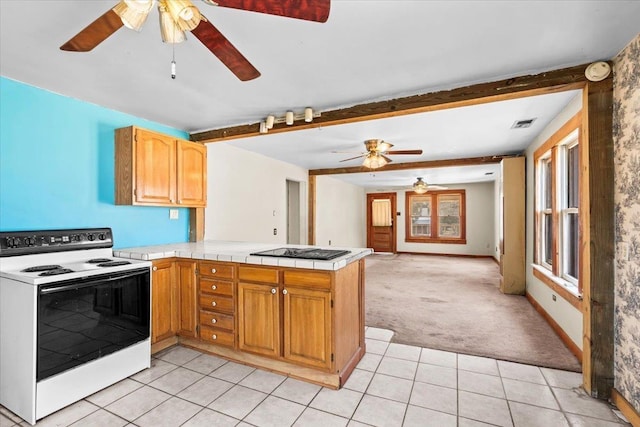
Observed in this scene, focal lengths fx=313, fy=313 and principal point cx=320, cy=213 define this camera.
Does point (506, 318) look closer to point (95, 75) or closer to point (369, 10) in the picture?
point (369, 10)

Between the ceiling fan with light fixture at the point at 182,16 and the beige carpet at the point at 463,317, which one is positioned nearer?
the ceiling fan with light fixture at the point at 182,16

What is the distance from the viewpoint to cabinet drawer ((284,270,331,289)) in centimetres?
223

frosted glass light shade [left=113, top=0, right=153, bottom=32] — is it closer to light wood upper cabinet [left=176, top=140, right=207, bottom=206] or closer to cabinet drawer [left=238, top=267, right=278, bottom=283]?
cabinet drawer [left=238, top=267, right=278, bottom=283]

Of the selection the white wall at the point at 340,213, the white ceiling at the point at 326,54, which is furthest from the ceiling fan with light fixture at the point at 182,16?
the white wall at the point at 340,213

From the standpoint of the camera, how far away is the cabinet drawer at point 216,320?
→ 2627 millimetres

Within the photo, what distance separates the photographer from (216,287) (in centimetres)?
268

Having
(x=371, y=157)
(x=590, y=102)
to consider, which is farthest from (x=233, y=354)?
(x=590, y=102)

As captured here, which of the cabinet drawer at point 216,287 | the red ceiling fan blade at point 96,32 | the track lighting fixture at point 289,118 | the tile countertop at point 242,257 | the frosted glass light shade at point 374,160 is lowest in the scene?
the cabinet drawer at point 216,287

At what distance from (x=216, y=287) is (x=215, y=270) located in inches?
5.7

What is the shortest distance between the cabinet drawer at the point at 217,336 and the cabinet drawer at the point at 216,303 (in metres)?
0.19

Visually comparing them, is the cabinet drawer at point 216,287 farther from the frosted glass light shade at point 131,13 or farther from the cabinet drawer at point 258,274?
the frosted glass light shade at point 131,13

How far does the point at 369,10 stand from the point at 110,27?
121 cm

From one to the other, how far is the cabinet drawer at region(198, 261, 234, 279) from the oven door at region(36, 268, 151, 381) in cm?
43

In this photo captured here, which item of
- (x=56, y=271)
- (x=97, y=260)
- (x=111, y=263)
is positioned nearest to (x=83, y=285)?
(x=56, y=271)
